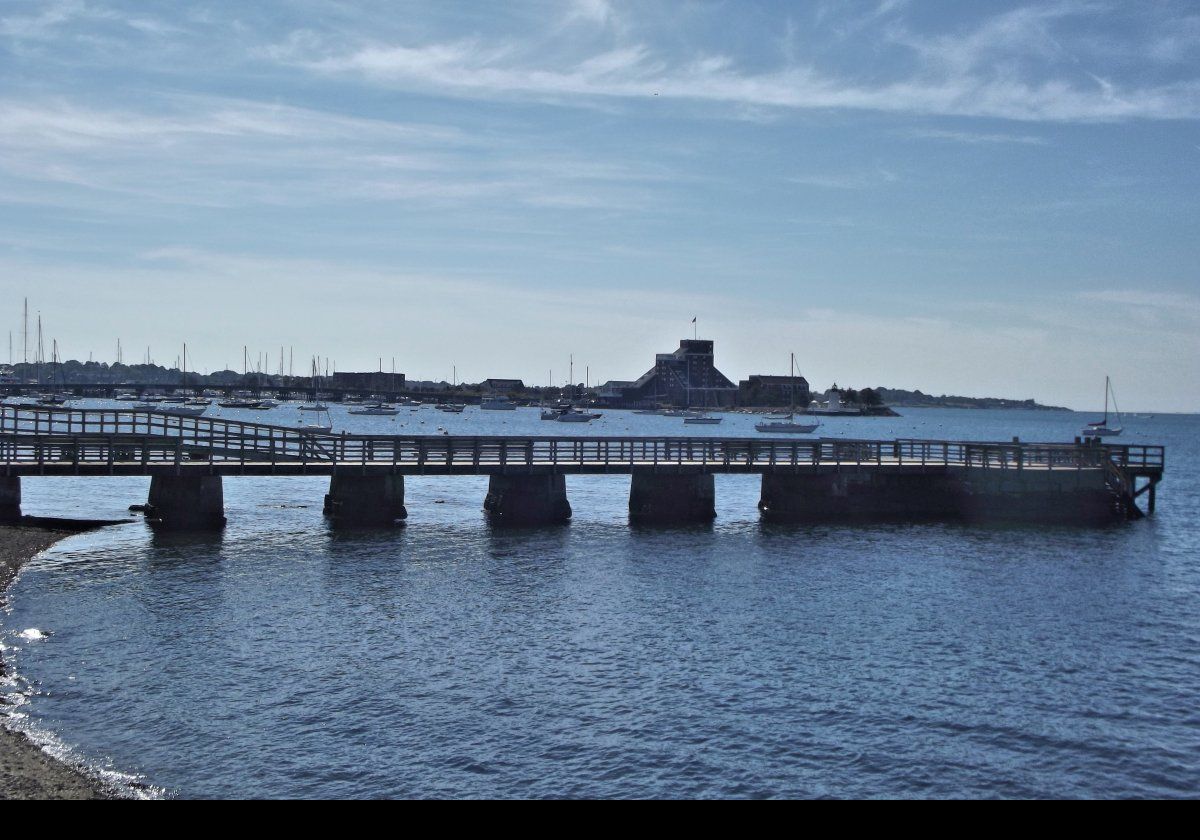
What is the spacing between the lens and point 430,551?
1578 inches

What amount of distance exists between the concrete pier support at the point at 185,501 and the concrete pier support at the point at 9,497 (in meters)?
5.12

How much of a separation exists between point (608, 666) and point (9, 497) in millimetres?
29364

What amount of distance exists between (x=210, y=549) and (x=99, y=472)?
665 centimetres

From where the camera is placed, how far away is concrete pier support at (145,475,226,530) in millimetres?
42688

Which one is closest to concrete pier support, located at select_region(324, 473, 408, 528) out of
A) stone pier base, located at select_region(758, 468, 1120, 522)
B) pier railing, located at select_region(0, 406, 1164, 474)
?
pier railing, located at select_region(0, 406, 1164, 474)

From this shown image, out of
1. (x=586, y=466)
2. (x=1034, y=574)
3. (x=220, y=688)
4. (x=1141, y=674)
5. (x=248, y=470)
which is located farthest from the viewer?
(x=586, y=466)

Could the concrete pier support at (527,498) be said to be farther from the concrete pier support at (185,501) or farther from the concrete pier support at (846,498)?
the concrete pier support at (185,501)

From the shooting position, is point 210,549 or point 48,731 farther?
point 210,549

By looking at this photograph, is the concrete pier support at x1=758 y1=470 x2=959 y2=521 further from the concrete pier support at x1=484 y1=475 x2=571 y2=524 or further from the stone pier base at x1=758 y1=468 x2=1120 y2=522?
the concrete pier support at x1=484 y1=475 x2=571 y2=524

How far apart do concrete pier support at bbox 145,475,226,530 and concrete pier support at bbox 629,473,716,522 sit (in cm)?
1912

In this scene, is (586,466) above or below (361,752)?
above

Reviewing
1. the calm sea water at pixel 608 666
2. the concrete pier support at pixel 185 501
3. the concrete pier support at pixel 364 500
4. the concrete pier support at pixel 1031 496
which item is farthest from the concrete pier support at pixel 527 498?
the concrete pier support at pixel 1031 496
